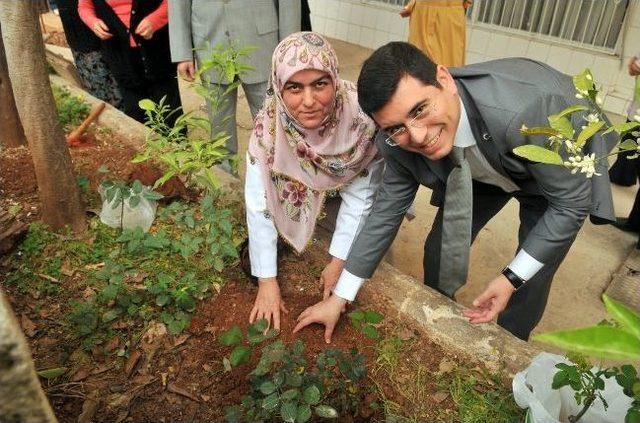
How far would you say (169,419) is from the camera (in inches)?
62.5

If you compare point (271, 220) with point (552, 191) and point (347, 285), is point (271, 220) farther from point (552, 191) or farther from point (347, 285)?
point (552, 191)

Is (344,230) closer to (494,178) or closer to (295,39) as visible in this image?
(494,178)

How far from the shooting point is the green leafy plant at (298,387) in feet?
4.47

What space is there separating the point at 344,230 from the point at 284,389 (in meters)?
0.71

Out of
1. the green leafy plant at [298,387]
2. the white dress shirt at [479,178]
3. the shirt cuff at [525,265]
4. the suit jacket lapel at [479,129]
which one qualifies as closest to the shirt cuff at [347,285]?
the white dress shirt at [479,178]

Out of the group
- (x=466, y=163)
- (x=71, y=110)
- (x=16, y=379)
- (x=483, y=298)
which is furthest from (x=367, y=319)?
(x=71, y=110)

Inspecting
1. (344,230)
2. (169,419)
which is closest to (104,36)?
(344,230)

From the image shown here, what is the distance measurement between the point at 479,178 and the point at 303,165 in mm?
684

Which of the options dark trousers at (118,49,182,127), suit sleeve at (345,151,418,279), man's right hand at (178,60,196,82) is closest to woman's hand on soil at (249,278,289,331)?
suit sleeve at (345,151,418,279)

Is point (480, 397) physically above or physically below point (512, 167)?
below

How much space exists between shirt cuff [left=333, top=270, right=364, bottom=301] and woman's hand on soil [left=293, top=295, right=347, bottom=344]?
21 millimetres

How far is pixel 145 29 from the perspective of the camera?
3.03m

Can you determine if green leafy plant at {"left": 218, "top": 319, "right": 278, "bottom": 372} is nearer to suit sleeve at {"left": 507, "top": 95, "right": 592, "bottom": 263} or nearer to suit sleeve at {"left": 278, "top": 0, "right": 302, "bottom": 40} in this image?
suit sleeve at {"left": 507, "top": 95, "right": 592, "bottom": 263}

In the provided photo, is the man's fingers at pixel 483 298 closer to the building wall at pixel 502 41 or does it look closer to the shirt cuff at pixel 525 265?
the shirt cuff at pixel 525 265
